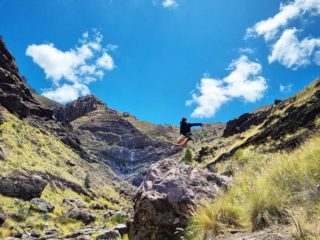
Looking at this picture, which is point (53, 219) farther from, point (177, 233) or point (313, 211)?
point (313, 211)

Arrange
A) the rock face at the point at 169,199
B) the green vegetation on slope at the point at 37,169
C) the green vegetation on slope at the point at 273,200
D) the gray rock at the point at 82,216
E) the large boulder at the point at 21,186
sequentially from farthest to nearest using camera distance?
the large boulder at the point at 21,186 → the gray rock at the point at 82,216 → the green vegetation on slope at the point at 37,169 → the rock face at the point at 169,199 → the green vegetation on slope at the point at 273,200

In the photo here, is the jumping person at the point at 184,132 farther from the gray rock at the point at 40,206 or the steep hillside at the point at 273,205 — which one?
the gray rock at the point at 40,206

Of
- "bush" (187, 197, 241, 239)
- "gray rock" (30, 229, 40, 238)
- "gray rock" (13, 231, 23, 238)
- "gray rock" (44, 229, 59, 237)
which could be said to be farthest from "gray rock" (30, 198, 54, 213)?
"bush" (187, 197, 241, 239)

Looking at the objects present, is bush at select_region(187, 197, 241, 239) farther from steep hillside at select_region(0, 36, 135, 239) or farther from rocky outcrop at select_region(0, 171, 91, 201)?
rocky outcrop at select_region(0, 171, 91, 201)

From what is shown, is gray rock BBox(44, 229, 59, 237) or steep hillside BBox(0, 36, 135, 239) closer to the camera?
gray rock BBox(44, 229, 59, 237)

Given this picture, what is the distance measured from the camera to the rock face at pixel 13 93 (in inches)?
3733

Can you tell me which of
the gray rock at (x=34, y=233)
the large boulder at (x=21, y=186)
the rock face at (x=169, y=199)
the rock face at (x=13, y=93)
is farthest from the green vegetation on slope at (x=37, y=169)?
the rock face at (x=169, y=199)

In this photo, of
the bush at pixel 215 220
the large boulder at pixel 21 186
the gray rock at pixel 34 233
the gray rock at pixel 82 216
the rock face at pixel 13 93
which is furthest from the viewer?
the rock face at pixel 13 93

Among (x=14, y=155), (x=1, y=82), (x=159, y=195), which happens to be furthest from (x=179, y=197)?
(x=1, y=82)

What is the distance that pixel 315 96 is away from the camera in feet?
174

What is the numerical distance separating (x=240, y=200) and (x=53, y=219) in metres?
31.7

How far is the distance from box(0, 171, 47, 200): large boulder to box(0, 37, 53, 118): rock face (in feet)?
174

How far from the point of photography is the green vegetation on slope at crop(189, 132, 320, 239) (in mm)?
6789

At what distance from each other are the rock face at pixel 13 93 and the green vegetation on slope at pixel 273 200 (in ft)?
297
